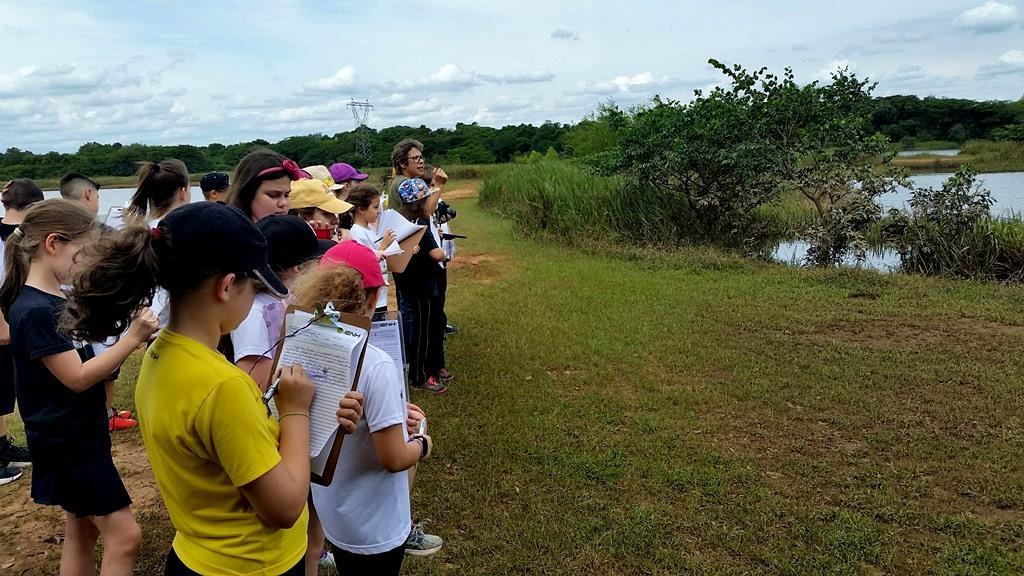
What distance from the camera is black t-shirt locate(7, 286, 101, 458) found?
2.26 metres

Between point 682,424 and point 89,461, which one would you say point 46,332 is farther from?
point 682,424

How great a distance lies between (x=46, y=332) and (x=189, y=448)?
1.19 meters

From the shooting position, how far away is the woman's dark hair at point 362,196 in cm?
450

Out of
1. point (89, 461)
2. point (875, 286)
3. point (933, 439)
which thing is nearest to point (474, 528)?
point (89, 461)

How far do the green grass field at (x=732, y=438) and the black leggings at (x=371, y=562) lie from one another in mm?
1091

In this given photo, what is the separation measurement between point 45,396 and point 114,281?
1.32 m

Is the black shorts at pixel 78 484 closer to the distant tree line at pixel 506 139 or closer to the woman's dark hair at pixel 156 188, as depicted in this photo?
the woman's dark hair at pixel 156 188

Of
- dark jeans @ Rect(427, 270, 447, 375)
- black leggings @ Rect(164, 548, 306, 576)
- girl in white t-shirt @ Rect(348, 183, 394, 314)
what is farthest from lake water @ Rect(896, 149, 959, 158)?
black leggings @ Rect(164, 548, 306, 576)

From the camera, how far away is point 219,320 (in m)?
1.50

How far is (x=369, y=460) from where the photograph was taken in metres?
1.92

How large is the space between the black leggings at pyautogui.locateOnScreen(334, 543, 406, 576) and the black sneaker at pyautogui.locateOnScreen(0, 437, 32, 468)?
129 inches

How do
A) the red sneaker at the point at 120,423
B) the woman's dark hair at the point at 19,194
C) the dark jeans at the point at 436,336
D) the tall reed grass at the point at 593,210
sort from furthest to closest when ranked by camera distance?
the tall reed grass at the point at 593,210 → the dark jeans at the point at 436,336 → the red sneaker at the point at 120,423 → the woman's dark hair at the point at 19,194

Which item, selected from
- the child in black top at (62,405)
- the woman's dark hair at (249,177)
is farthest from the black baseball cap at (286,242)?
the child in black top at (62,405)

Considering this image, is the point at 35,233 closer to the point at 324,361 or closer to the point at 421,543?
the point at 324,361
